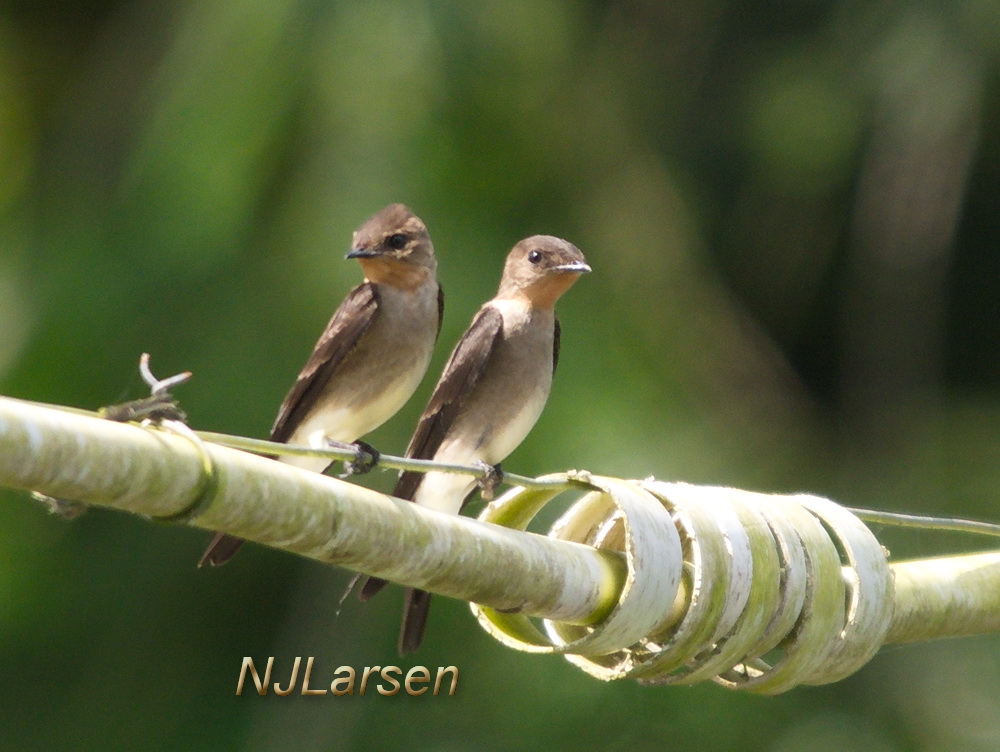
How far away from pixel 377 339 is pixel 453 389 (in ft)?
0.94

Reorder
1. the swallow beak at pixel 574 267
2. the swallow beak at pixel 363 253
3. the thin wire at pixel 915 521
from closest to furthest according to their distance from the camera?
1. the thin wire at pixel 915 521
2. the swallow beak at pixel 363 253
3. the swallow beak at pixel 574 267

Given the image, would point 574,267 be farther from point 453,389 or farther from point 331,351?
point 331,351

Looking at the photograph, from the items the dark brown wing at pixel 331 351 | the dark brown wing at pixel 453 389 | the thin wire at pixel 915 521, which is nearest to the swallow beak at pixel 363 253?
the dark brown wing at pixel 331 351

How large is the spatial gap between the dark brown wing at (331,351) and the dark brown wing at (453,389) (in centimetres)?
28

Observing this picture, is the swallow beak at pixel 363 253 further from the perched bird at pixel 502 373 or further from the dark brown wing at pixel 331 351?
the perched bird at pixel 502 373

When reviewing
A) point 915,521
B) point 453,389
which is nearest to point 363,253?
point 453,389

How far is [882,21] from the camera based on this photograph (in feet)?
24.4

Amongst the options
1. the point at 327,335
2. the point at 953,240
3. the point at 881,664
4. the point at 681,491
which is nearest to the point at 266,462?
the point at 681,491

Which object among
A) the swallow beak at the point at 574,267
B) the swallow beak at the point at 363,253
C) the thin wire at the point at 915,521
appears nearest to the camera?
the thin wire at the point at 915,521

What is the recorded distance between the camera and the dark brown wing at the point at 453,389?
144 inches

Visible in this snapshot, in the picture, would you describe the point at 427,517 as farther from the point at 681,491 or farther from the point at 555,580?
the point at 681,491

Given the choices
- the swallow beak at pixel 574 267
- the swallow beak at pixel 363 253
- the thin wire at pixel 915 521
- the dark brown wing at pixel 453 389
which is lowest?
the dark brown wing at pixel 453 389

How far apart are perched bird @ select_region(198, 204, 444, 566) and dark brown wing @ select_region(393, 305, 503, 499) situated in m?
0.17

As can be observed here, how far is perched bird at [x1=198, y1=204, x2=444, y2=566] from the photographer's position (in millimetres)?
3443
